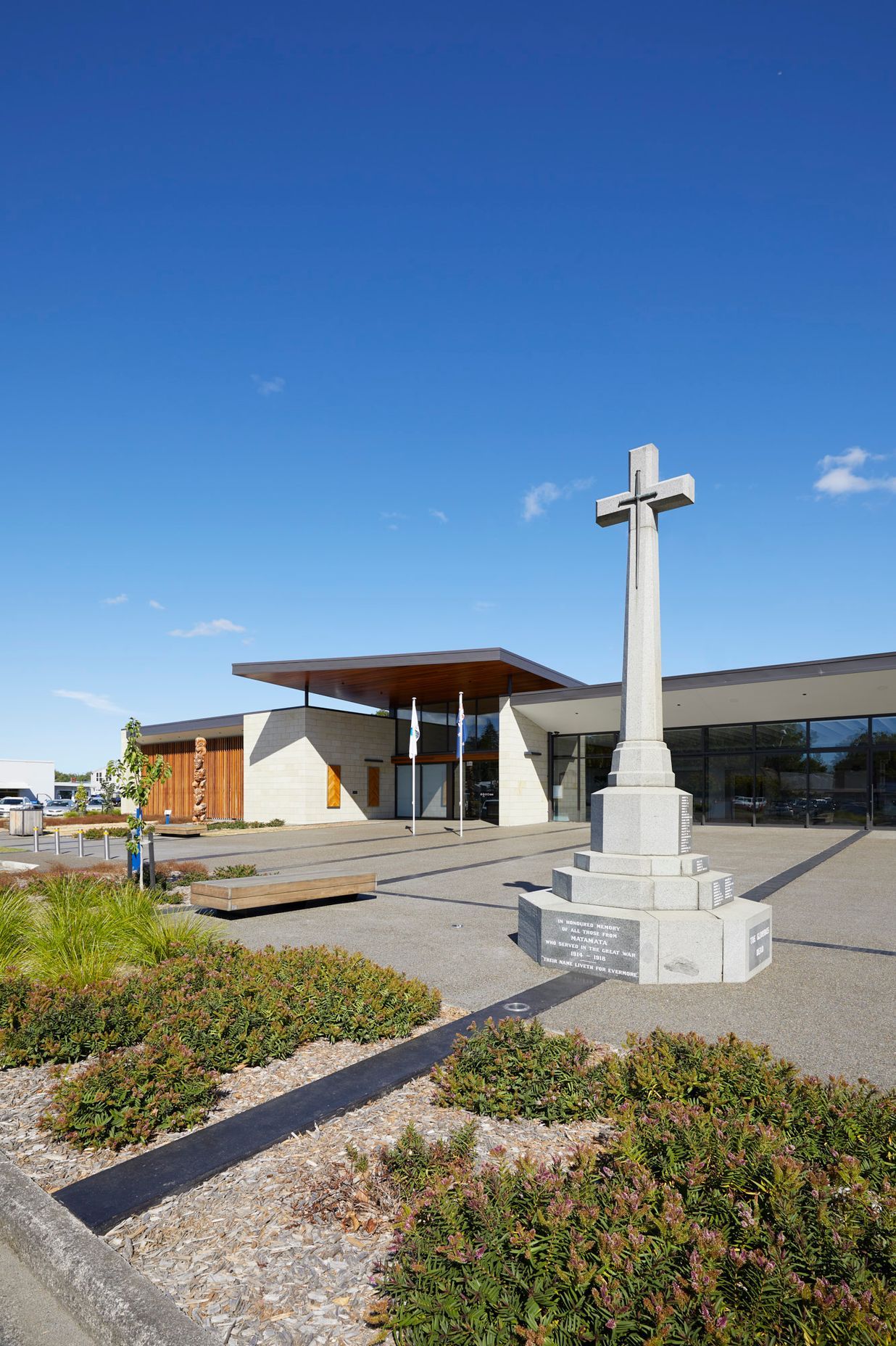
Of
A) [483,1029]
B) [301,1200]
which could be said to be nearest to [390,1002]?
[483,1029]

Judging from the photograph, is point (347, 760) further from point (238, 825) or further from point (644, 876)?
point (644, 876)

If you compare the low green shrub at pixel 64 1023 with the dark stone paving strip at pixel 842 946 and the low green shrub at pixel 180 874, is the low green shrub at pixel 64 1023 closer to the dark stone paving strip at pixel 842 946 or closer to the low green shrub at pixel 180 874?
the dark stone paving strip at pixel 842 946

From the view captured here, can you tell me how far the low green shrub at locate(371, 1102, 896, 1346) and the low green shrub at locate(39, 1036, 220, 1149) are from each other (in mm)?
1474

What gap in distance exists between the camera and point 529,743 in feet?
94.7

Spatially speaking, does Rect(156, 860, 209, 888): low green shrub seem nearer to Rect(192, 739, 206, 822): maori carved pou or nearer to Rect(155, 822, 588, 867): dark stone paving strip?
Rect(155, 822, 588, 867): dark stone paving strip

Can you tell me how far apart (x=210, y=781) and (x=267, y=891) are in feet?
85.5

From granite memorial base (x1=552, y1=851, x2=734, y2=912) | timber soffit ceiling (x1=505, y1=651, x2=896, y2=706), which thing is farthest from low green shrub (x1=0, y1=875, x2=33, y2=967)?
timber soffit ceiling (x1=505, y1=651, x2=896, y2=706)

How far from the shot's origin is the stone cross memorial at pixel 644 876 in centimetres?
686

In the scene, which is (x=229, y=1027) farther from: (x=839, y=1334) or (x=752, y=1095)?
(x=839, y=1334)

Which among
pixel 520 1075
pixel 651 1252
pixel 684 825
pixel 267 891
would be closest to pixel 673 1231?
pixel 651 1252

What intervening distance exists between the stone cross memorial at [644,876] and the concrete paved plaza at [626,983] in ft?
0.81

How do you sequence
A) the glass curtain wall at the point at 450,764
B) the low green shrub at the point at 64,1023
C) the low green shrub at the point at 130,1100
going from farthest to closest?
the glass curtain wall at the point at 450,764 → the low green shrub at the point at 64,1023 → the low green shrub at the point at 130,1100

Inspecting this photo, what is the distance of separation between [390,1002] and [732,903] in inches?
148

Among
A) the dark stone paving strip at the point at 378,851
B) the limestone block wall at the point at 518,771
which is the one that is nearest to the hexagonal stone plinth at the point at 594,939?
the dark stone paving strip at the point at 378,851
